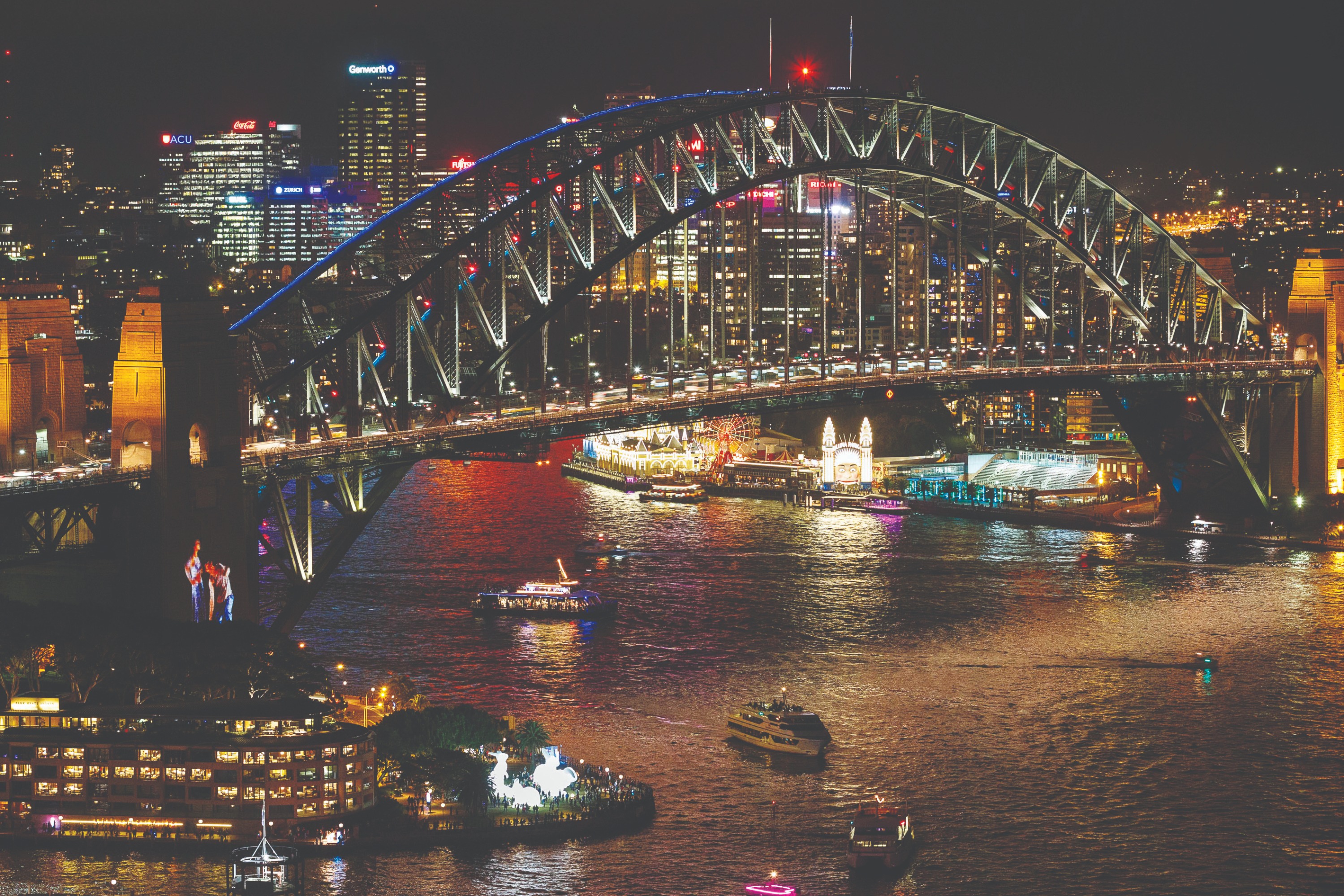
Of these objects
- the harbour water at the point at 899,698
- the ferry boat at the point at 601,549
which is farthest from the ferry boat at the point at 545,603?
the ferry boat at the point at 601,549

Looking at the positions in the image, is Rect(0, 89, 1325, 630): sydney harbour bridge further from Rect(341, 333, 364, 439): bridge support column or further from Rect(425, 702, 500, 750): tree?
Rect(425, 702, 500, 750): tree

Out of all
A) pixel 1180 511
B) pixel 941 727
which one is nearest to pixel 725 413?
pixel 941 727

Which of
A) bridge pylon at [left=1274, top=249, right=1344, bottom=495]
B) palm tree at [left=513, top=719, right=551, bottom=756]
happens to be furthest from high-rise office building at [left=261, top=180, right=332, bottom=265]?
palm tree at [left=513, top=719, right=551, bottom=756]

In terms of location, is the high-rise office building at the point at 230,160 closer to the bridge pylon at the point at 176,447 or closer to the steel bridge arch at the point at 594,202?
the steel bridge arch at the point at 594,202

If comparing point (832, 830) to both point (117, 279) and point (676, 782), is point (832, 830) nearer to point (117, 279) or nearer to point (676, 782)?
point (676, 782)

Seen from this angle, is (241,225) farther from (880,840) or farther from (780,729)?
(880,840)
